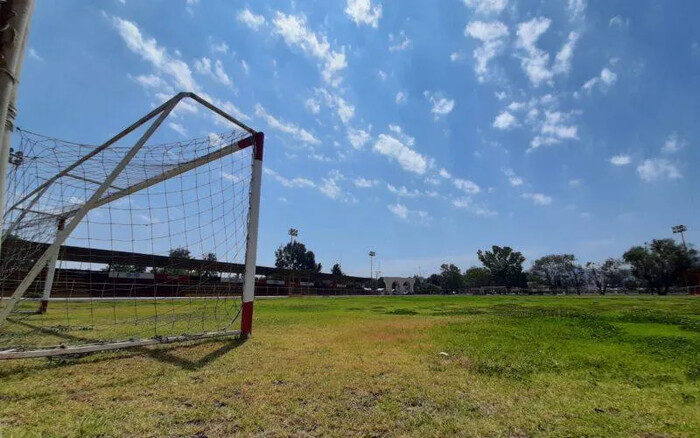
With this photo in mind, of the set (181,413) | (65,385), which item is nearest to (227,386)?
(181,413)

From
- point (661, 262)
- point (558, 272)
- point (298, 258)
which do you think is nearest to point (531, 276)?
point (558, 272)

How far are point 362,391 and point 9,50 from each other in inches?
190

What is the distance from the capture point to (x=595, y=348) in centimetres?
771

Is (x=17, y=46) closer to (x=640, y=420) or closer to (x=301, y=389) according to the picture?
(x=301, y=389)

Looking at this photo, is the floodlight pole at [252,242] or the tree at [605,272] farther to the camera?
the tree at [605,272]

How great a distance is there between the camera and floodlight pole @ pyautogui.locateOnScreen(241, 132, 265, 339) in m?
8.84

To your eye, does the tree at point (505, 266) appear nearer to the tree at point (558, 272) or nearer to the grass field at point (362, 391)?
the tree at point (558, 272)

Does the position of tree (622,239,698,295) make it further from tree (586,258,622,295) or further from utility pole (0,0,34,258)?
utility pole (0,0,34,258)

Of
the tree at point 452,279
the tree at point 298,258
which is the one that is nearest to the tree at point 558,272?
the tree at point 452,279

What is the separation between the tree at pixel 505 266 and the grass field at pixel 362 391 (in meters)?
118

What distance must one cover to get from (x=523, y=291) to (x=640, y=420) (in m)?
120

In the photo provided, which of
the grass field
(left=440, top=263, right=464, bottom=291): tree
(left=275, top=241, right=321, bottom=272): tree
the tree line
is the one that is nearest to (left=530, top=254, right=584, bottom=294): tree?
the tree line

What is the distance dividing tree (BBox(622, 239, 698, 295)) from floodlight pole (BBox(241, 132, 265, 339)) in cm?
10037

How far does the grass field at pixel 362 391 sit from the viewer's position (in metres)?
3.68
